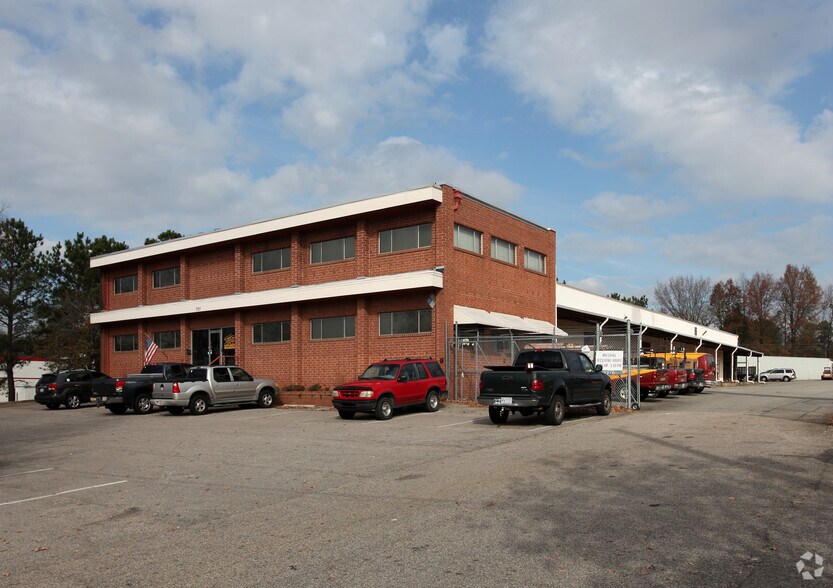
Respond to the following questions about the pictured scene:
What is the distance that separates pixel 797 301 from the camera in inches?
3632

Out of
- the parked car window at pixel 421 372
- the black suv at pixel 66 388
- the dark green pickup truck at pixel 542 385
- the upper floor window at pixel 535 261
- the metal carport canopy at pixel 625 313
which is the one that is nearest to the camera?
the dark green pickup truck at pixel 542 385

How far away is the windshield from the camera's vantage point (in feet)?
70.2

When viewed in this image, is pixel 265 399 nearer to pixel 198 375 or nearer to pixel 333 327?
pixel 198 375

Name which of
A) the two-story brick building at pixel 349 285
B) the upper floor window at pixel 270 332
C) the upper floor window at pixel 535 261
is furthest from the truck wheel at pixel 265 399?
the upper floor window at pixel 535 261

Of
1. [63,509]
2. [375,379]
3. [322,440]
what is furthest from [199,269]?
[63,509]

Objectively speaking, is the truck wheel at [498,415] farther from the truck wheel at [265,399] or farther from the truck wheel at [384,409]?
the truck wheel at [265,399]

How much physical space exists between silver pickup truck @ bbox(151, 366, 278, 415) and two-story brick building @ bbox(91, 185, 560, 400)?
12.7 feet

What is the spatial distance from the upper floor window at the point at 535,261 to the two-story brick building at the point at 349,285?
Result: 0.30ft

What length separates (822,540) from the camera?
21.7ft

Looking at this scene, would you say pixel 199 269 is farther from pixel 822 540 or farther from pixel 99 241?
pixel 822 540

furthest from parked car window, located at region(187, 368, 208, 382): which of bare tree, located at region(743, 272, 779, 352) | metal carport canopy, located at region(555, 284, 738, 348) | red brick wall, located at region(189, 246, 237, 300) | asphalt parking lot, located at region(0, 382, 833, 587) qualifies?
bare tree, located at region(743, 272, 779, 352)

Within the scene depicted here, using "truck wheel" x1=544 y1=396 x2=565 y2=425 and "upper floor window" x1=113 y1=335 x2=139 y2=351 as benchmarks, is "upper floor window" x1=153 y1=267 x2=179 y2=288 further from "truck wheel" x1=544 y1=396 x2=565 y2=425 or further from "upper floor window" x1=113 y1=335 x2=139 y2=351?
"truck wheel" x1=544 y1=396 x2=565 y2=425

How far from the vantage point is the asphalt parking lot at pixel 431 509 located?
6098mm

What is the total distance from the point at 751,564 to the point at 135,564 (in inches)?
211
